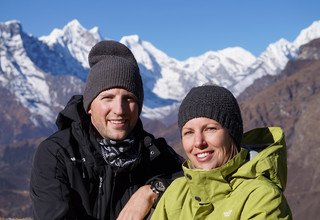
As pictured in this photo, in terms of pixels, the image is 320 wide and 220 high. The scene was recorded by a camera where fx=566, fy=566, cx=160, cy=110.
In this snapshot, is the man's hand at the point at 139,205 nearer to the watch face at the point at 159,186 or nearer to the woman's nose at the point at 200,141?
the watch face at the point at 159,186

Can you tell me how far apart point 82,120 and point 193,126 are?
188 centimetres

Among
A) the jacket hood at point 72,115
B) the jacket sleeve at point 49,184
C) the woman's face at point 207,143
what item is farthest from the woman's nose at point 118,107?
the woman's face at point 207,143

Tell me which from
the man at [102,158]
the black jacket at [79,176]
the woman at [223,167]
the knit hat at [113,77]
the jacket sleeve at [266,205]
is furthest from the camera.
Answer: the knit hat at [113,77]

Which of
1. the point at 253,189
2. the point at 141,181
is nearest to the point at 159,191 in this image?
the point at 141,181

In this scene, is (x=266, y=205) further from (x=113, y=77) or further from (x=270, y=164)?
(x=113, y=77)

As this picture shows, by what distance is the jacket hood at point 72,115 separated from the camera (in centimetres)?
704

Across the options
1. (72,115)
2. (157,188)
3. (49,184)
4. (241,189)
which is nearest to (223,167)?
(241,189)

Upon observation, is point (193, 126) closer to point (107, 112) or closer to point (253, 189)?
point (253, 189)

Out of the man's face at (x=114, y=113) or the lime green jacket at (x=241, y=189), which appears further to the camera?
the man's face at (x=114, y=113)

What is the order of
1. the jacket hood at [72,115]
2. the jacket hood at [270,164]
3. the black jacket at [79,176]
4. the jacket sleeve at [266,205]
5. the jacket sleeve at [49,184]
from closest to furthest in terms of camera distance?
the jacket sleeve at [266,205]
the jacket hood at [270,164]
the jacket sleeve at [49,184]
the black jacket at [79,176]
the jacket hood at [72,115]

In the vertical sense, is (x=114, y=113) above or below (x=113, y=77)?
below

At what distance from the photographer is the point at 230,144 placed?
5660 millimetres

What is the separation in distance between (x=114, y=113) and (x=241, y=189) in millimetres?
2148

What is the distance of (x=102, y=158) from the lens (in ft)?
21.9
